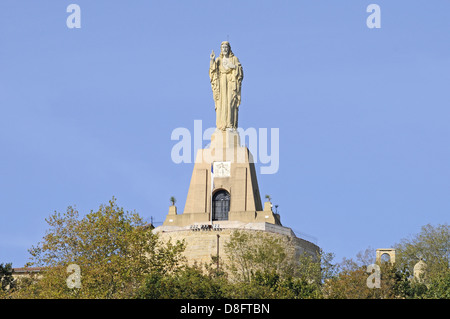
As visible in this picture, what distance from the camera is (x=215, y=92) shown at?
277 ft

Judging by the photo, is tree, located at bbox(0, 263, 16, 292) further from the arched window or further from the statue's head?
the statue's head

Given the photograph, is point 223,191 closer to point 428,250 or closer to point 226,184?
point 226,184

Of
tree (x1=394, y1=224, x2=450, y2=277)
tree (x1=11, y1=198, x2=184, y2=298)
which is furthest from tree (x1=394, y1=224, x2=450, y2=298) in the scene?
tree (x1=11, y1=198, x2=184, y2=298)

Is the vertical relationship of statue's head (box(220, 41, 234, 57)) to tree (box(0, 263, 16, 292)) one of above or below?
above

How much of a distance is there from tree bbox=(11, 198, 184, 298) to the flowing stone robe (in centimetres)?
1830

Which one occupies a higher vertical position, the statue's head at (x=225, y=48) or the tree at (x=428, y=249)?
the statue's head at (x=225, y=48)

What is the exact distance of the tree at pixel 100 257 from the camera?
62.6 metres

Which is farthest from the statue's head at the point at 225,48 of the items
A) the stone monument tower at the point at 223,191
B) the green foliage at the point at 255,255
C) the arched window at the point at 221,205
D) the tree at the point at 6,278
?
the tree at the point at 6,278

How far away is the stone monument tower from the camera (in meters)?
77.2

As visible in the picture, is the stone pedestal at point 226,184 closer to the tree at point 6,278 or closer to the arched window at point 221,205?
the arched window at point 221,205
